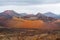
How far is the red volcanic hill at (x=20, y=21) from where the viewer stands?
17.4 feet

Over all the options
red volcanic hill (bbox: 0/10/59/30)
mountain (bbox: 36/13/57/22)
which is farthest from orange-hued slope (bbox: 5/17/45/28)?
mountain (bbox: 36/13/57/22)

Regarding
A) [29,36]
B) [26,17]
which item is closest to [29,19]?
[26,17]

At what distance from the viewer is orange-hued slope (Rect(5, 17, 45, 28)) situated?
210 inches

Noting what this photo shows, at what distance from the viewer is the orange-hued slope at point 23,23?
210 inches

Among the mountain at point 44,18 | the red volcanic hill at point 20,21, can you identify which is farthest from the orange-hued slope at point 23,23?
the mountain at point 44,18

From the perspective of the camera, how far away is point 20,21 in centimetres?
536

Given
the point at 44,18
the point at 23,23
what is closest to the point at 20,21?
the point at 23,23

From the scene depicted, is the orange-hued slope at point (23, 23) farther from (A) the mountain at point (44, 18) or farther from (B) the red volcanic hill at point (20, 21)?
(A) the mountain at point (44, 18)

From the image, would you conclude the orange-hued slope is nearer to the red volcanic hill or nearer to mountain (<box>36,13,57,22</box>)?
the red volcanic hill

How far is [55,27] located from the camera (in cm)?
527

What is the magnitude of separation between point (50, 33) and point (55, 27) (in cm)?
23

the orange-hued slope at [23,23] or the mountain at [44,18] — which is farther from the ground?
the mountain at [44,18]

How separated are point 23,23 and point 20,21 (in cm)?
11

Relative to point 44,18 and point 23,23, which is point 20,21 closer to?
point 23,23
